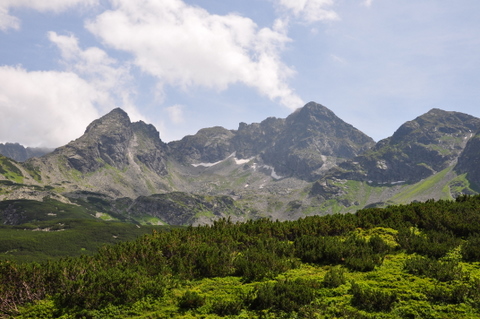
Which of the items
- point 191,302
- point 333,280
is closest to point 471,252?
point 333,280

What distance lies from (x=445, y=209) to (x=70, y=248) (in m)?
213

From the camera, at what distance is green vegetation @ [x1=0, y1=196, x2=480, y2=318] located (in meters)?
14.0

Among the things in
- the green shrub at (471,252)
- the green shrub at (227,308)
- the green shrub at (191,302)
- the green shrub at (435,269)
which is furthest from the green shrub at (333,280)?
the green shrub at (471,252)

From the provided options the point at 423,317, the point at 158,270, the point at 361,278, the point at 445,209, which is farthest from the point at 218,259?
the point at 445,209

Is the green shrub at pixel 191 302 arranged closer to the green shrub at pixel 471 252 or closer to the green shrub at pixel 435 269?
the green shrub at pixel 435 269

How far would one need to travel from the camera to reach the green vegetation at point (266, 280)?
13992mm

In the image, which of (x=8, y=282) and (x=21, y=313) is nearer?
(x=21, y=313)

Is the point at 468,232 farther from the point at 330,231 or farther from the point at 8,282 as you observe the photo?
the point at 8,282

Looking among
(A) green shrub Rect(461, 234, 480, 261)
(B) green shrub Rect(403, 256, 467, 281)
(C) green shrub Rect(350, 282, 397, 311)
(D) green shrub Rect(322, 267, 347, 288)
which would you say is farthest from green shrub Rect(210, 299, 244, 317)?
(A) green shrub Rect(461, 234, 480, 261)

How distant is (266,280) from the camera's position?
59.9 ft

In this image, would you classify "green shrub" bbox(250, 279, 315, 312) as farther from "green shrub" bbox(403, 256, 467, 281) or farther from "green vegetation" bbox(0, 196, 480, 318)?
"green shrub" bbox(403, 256, 467, 281)

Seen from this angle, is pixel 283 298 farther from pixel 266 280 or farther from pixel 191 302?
pixel 191 302

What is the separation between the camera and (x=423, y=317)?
12.7 meters

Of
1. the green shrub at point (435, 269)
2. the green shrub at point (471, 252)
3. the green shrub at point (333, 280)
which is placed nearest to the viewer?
the green shrub at point (435, 269)
